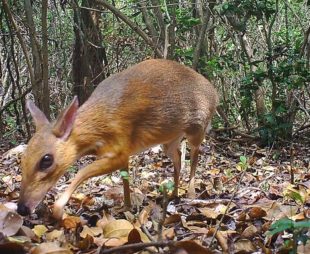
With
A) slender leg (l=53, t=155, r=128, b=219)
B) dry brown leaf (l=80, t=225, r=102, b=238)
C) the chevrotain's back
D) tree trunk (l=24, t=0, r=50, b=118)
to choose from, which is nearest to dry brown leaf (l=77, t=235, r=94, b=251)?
dry brown leaf (l=80, t=225, r=102, b=238)

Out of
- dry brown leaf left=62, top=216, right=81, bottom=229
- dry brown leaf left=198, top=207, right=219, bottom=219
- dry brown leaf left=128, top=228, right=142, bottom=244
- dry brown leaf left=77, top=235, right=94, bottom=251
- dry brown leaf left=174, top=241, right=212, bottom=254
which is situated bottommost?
dry brown leaf left=198, top=207, right=219, bottom=219

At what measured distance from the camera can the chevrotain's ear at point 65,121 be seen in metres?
4.18

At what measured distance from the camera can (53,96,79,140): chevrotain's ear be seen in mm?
4184

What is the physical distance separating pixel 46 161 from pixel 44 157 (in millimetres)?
32

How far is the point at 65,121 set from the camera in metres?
4.24

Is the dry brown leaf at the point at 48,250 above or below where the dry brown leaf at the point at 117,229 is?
above

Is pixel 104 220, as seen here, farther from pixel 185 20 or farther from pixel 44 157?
pixel 185 20

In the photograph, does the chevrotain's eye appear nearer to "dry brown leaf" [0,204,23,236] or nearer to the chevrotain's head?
the chevrotain's head

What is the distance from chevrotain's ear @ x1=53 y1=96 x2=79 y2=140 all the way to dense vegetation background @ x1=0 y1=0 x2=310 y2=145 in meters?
2.42

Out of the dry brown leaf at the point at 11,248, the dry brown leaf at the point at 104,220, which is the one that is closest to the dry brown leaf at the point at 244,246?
the dry brown leaf at the point at 104,220

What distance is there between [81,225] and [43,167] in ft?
1.77

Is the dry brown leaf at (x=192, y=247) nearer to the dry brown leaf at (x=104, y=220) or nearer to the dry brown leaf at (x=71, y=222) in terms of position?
the dry brown leaf at (x=104, y=220)

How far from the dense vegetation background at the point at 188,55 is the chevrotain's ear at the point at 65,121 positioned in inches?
95.4

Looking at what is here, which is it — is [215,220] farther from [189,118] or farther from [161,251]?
[189,118]
